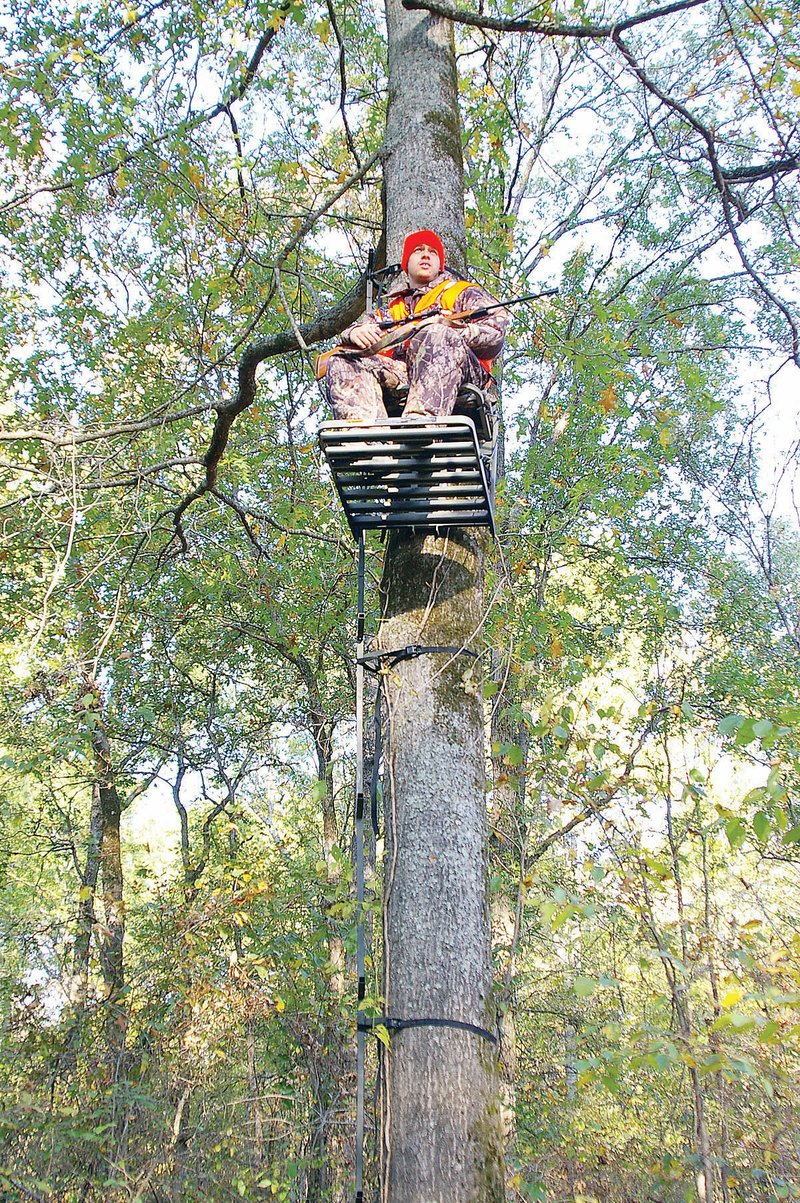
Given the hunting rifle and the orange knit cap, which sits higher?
the orange knit cap

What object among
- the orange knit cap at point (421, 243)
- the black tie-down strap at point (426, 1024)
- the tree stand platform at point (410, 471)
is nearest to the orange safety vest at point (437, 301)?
the orange knit cap at point (421, 243)

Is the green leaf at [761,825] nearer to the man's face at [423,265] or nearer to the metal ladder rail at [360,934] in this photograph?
the metal ladder rail at [360,934]

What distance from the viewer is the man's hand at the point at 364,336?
9.86 ft

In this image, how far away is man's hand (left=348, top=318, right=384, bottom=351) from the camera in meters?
3.00

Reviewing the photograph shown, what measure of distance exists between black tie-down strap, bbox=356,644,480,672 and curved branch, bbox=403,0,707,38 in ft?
7.72

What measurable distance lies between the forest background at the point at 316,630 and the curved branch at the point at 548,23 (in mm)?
30

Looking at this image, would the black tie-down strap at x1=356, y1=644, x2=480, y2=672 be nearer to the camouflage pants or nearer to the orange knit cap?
the camouflage pants

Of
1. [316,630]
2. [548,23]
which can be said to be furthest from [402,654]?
[316,630]

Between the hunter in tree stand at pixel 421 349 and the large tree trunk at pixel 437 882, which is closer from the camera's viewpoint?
the large tree trunk at pixel 437 882

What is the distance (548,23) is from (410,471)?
2291 mm

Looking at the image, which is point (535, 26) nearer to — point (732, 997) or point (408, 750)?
point (408, 750)

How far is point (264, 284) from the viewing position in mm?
5684

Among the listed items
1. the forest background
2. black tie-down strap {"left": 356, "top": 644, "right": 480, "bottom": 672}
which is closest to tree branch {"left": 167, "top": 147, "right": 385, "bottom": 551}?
the forest background

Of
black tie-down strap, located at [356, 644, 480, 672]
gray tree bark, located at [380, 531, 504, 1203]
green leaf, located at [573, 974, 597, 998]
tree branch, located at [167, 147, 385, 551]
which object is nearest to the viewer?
gray tree bark, located at [380, 531, 504, 1203]
